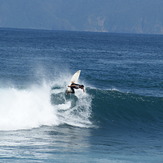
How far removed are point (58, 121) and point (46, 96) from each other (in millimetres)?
4805

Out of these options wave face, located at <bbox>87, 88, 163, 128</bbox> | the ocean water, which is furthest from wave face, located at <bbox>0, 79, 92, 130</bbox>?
wave face, located at <bbox>87, 88, 163, 128</bbox>

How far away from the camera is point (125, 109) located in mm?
36500

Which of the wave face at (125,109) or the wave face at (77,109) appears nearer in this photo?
the wave face at (77,109)

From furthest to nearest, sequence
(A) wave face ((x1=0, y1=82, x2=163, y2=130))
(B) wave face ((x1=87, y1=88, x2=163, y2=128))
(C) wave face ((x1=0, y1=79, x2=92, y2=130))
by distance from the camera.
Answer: (B) wave face ((x1=87, y1=88, x2=163, y2=128)), (A) wave face ((x1=0, y1=82, x2=163, y2=130)), (C) wave face ((x1=0, y1=79, x2=92, y2=130))

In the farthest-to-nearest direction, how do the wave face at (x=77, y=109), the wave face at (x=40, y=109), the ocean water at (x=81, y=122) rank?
the wave face at (x=77, y=109)
the wave face at (x=40, y=109)
the ocean water at (x=81, y=122)

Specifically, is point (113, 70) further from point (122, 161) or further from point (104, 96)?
point (122, 161)

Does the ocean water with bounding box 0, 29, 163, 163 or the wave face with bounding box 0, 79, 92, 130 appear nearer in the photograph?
the ocean water with bounding box 0, 29, 163, 163

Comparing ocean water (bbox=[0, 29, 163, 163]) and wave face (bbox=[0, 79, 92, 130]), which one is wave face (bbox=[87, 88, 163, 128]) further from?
wave face (bbox=[0, 79, 92, 130])

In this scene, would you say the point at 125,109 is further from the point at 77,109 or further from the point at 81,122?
the point at 81,122

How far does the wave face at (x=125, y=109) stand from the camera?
110ft

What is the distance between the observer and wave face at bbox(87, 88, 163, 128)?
3344 centimetres

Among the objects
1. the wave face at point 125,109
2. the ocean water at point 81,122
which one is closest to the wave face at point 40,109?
the ocean water at point 81,122

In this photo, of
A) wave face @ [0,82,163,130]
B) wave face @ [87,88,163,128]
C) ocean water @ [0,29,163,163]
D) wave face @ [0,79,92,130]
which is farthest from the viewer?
wave face @ [87,88,163,128]

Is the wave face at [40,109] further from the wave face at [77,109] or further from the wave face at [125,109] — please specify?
the wave face at [125,109]
